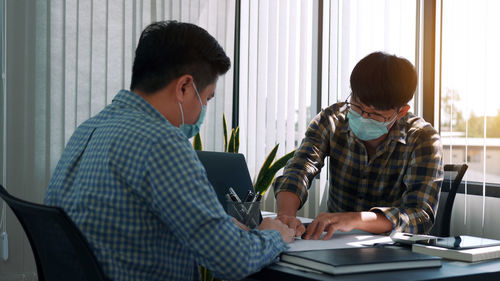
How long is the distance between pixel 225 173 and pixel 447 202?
0.82 metres

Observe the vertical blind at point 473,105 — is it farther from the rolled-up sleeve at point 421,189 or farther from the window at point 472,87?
the rolled-up sleeve at point 421,189

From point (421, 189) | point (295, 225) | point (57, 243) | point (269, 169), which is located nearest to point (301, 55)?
point (269, 169)

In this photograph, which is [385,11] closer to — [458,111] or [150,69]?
[458,111]

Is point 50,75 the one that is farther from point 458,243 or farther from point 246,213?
point 458,243

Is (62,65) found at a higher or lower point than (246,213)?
higher

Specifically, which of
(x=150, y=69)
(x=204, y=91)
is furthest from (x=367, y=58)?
(x=150, y=69)

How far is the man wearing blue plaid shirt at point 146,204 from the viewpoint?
1.01 metres

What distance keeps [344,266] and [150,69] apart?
606 millimetres

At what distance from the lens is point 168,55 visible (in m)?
1.25

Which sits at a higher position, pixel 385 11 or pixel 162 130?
pixel 385 11

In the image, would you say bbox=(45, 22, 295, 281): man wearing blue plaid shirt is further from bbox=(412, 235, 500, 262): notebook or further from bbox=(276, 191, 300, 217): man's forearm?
bbox=(276, 191, 300, 217): man's forearm

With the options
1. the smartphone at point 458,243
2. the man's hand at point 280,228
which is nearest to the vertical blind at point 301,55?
the smartphone at point 458,243

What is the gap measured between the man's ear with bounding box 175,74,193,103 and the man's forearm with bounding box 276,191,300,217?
0.80 meters

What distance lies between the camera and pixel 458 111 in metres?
2.73
